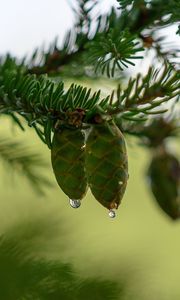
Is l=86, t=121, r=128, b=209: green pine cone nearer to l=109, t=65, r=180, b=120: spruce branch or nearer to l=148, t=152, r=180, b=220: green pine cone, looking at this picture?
l=109, t=65, r=180, b=120: spruce branch

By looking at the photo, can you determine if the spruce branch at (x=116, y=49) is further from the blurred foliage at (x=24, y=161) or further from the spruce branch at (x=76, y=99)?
the blurred foliage at (x=24, y=161)

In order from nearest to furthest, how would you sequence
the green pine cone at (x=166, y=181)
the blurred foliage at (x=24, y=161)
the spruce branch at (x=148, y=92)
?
the spruce branch at (x=148, y=92)
the green pine cone at (x=166, y=181)
the blurred foliage at (x=24, y=161)

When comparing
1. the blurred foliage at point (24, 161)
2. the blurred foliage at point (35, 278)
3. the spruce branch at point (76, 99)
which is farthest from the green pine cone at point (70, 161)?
the blurred foliage at point (24, 161)

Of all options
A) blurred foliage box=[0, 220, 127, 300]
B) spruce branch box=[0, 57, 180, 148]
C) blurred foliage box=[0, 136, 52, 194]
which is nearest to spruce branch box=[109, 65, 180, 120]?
spruce branch box=[0, 57, 180, 148]

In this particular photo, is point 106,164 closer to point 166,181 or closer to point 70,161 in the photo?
point 70,161

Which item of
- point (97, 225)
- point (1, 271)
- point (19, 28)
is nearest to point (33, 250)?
point (1, 271)
